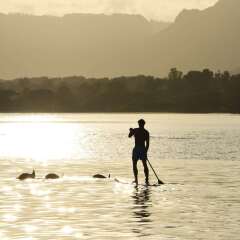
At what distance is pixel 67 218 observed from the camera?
22.7 meters

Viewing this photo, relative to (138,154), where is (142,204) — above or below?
below

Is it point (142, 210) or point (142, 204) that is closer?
point (142, 210)

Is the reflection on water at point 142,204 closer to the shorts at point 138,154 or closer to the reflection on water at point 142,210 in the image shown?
the reflection on water at point 142,210

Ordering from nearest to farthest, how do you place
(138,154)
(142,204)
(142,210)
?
(142,210), (142,204), (138,154)

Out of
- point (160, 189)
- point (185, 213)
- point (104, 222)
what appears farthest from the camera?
point (160, 189)

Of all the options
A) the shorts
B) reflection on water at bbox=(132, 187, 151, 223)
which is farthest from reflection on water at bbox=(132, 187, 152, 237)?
the shorts

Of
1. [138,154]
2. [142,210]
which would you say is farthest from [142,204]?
[138,154]

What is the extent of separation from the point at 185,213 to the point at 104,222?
2.96 meters

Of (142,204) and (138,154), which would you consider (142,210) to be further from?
(138,154)

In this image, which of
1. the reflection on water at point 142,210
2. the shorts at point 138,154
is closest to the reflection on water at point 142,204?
the reflection on water at point 142,210

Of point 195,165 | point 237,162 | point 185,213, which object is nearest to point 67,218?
point 185,213

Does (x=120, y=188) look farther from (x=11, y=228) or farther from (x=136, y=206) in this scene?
(x=11, y=228)

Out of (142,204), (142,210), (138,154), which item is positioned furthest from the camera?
(138,154)

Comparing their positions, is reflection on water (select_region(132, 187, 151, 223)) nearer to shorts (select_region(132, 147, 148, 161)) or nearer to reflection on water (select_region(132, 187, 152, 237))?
reflection on water (select_region(132, 187, 152, 237))
